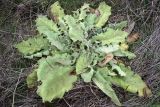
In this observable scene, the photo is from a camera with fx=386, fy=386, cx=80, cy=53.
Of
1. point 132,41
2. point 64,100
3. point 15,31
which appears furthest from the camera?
point 15,31

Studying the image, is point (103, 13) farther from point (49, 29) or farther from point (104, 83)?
point (104, 83)

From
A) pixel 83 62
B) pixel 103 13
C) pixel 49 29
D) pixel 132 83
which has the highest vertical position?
pixel 103 13

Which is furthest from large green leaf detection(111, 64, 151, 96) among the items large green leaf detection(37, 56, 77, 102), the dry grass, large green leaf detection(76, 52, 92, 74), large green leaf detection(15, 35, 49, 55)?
large green leaf detection(15, 35, 49, 55)

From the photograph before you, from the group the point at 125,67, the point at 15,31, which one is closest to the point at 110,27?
the point at 125,67

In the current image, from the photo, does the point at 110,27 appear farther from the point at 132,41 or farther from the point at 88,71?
the point at 88,71

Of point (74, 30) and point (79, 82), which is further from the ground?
point (74, 30)

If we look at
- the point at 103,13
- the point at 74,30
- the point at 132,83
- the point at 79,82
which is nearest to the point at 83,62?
the point at 79,82
